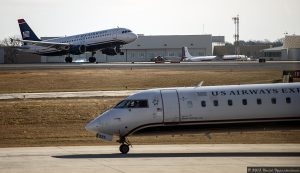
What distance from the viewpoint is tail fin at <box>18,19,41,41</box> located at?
121 metres

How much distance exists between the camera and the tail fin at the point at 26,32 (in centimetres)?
12067

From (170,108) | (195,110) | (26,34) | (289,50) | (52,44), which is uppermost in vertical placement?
(26,34)

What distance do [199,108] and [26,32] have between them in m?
99.0

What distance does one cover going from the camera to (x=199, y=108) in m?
27.0

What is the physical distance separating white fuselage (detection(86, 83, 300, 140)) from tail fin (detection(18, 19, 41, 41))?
315 ft

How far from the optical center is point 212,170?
2142 centimetres

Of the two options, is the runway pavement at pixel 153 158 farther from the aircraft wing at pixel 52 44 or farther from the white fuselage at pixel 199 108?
the aircraft wing at pixel 52 44

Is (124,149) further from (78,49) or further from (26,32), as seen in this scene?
(26,32)

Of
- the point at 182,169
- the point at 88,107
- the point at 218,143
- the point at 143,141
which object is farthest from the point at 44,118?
the point at 182,169

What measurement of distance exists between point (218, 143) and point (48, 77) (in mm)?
43829

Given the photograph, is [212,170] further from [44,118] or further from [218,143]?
[44,118]

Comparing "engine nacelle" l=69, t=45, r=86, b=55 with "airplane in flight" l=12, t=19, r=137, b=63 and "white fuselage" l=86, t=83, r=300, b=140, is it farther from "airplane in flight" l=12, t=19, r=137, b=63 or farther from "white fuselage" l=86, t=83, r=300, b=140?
"white fuselage" l=86, t=83, r=300, b=140

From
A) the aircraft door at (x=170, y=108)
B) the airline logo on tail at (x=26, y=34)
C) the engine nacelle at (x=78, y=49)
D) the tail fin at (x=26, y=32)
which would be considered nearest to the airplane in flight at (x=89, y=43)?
the engine nacelle at (x=78, y=49)

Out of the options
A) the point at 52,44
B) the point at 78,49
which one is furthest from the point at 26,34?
the point at 78,49
